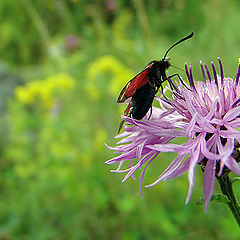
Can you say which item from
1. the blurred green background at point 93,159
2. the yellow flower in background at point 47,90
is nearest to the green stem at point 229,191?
the blurred green background at point 93,159

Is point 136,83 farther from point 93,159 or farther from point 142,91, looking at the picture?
point 93,159

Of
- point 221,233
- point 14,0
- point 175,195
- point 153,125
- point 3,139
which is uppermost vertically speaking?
point 14,0

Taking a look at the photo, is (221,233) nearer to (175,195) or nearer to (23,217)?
(175,195)

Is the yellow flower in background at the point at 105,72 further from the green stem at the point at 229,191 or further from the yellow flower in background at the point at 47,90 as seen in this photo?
the green stem at the point at 229,191

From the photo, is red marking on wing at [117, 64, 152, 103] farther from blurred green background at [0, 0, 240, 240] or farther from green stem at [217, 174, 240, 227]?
blurred green background at [0, 0, 240, 240]

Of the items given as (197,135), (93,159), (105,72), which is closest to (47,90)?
(105,72)

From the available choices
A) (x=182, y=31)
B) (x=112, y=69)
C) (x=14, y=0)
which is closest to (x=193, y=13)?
(x=182, y=31)
